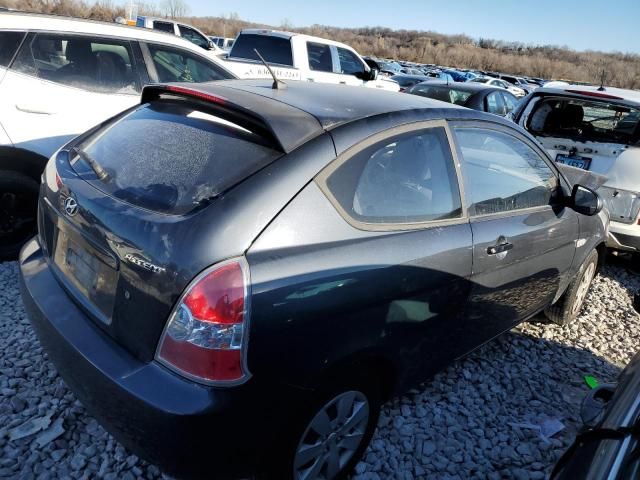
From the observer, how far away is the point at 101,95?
4332 mm

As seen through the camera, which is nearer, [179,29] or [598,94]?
[598,94]

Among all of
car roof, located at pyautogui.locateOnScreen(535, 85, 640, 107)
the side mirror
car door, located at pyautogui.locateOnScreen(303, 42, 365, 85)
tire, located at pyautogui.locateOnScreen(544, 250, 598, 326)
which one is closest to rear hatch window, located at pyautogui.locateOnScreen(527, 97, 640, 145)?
car roof, located at pyautogui.locateOnScreen(535, 85, 640, 107)

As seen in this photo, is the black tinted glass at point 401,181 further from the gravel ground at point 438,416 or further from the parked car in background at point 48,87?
the parked car in background at point 48,87

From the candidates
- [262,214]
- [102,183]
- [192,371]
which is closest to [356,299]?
[262,214]

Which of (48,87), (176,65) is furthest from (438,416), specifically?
(176,65)

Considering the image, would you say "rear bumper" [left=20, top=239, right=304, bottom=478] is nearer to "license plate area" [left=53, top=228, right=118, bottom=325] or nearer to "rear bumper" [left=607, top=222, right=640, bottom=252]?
"license plate area" [left=53, top=228, right=118, bottom=325]

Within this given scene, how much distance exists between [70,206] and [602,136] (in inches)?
219

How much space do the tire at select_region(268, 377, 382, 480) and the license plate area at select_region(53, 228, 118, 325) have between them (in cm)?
86

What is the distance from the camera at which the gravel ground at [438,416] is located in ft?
7.43

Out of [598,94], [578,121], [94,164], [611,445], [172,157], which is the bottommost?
[611,445]

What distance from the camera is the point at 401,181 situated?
86.5 inches

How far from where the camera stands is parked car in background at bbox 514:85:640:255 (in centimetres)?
473

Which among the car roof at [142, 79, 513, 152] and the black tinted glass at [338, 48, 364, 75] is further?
the black tinted glass at [338, 48, 364, 75]

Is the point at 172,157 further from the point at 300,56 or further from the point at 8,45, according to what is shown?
the point at 300,56
